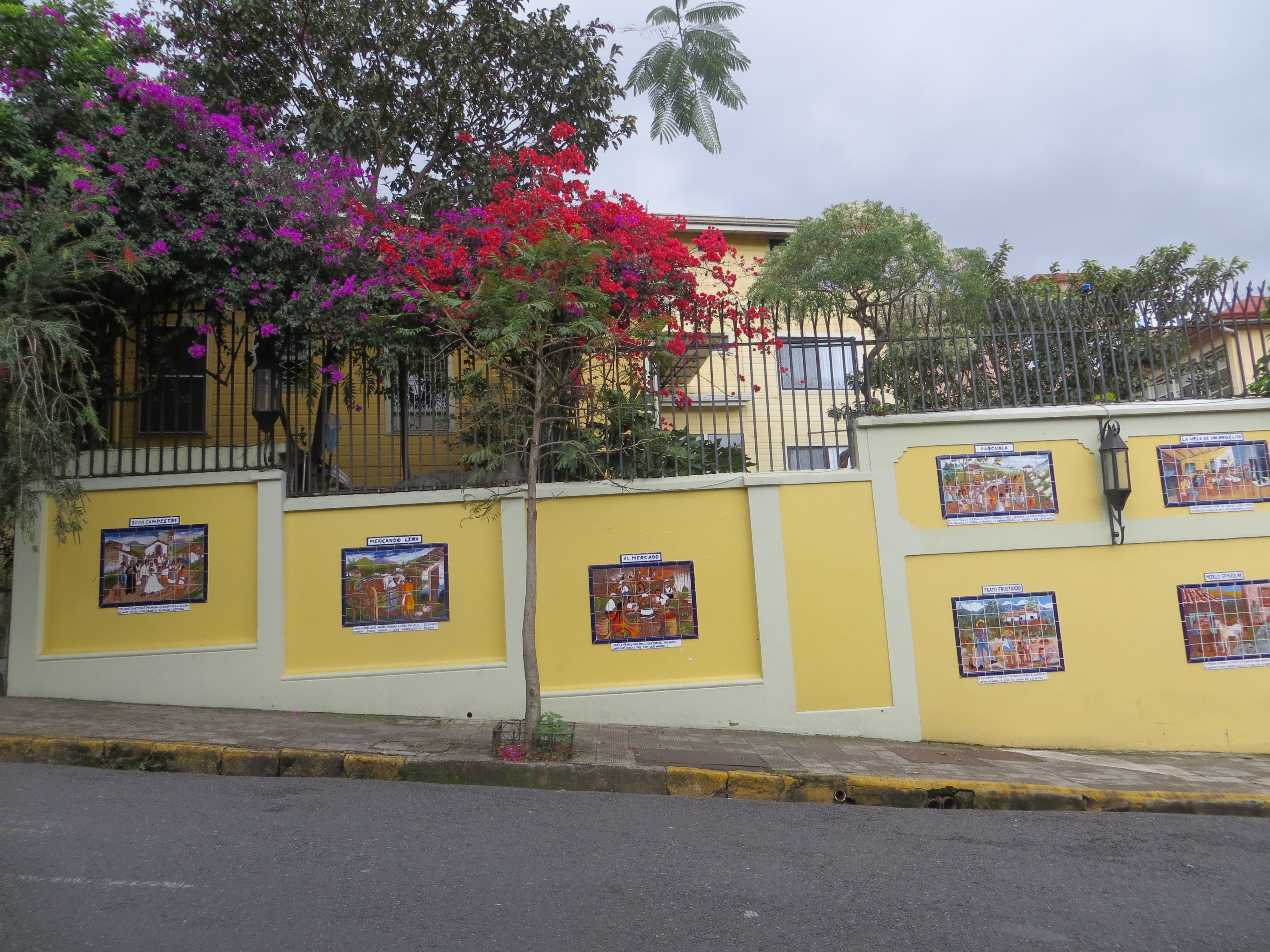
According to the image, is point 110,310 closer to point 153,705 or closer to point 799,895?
point 153,705

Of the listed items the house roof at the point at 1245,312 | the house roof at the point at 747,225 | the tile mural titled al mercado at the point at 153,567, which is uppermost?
the house roof at the point at 747,225

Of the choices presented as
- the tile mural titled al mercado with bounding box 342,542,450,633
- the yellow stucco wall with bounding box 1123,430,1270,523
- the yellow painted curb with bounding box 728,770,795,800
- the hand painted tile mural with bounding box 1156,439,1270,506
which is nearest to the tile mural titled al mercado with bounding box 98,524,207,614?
the tile mural titled al mercado with bounding box 342,542,450,633

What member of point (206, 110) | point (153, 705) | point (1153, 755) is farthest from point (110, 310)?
point (1153, 755)

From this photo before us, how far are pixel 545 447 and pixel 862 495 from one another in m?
3.09

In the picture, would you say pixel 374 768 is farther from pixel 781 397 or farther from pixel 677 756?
pixel 781 397

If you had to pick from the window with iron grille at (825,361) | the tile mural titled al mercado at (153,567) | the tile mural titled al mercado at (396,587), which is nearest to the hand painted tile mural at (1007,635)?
the window with iron grille at (825,361)

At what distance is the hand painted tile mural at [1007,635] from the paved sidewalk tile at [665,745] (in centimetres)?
76

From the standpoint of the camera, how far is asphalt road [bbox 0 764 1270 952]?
3.48m

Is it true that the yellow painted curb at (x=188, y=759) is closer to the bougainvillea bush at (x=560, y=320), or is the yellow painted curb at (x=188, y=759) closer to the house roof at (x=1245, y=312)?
the bougainvillea bush at (x=560, y=320)

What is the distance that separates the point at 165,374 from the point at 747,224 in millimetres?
13881

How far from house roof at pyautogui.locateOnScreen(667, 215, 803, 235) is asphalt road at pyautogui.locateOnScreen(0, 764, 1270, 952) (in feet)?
51.3

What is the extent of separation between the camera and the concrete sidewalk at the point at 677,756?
243 inches

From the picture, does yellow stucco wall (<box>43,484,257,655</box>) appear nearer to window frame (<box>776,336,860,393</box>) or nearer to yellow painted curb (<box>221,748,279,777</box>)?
yellow painted curb (<box>221,748,279,777</box>)

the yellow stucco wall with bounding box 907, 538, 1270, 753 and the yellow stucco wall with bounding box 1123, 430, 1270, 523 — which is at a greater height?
the yellow stucco wall with bounding box 1123, 430, 1270, 523
